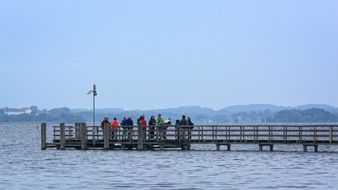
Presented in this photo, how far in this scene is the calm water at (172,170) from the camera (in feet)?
92.1

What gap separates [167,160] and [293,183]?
12448 millimetres

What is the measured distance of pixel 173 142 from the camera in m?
46.3

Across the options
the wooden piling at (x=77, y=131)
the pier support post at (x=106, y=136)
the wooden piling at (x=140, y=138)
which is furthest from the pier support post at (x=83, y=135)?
the wooden piling at (x=140, y=138)

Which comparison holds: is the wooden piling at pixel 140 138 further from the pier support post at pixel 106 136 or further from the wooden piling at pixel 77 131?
the wooden piling at pixel 77 131

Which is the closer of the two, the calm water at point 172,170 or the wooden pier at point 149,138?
the calm water at point 172,170

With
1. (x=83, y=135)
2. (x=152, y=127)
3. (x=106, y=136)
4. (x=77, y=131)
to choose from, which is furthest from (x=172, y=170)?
(x=77, y=131)

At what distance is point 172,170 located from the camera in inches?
1337

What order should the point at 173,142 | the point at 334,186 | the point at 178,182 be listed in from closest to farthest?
the point at 334,186 → the point at 178,182 → the point at 173,142

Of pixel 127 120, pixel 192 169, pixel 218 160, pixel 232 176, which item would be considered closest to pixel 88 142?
pixel 127 120

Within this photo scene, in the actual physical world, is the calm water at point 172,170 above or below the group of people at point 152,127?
below

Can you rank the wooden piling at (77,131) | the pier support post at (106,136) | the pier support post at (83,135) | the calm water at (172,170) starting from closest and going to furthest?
the calm water at (172,170) < the pier support post at (106,136) < the pier support post at (83,135) < the wooden piling at (77,131)

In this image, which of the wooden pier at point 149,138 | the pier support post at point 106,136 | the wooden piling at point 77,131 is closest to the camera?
the wooden pier at point 149,138

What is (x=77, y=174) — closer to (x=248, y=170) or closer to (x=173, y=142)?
(x=248, y=170)

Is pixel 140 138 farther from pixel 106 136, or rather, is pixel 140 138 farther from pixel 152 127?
pixel 106 136
